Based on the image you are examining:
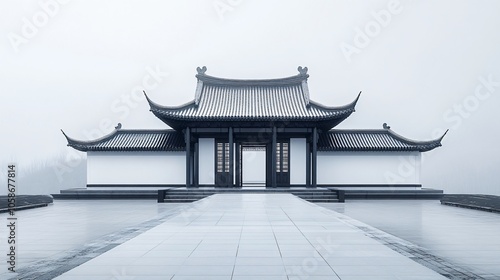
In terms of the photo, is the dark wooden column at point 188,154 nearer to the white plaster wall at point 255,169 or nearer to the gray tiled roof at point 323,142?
the gray tiled roof at point 323,142

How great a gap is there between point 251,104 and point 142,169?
29.3 feet

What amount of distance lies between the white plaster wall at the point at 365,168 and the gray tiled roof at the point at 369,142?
1.75 ft

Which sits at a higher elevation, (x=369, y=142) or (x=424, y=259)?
(x=369, y=142)

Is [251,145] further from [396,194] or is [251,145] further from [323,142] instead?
[396,194]

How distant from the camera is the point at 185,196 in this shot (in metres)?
21.3

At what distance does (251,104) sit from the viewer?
86.0 feet

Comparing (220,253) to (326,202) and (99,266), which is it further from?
(326,202)

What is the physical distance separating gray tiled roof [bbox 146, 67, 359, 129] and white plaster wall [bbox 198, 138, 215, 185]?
2236 millimetres

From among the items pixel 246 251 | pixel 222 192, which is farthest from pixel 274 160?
pixel 246 251

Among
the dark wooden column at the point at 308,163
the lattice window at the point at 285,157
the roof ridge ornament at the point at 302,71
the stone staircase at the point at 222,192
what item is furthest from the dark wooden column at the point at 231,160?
the roof ridge ornament at the point at 302,71

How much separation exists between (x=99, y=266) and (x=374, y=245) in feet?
15.9

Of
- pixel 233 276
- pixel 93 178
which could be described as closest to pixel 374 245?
pixel 233 276

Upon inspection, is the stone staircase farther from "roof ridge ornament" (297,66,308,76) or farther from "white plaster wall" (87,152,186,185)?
"roof ridge ornament" (297,66,308,76)

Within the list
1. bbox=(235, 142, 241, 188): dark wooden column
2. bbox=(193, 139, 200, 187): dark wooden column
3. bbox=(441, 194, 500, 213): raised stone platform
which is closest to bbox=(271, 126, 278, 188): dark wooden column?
bbox=(235, 142, 241, 188): dark wooden column
